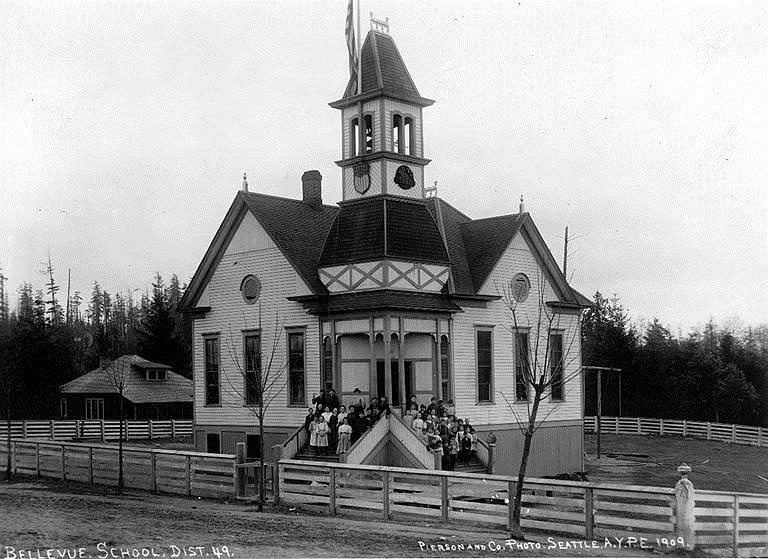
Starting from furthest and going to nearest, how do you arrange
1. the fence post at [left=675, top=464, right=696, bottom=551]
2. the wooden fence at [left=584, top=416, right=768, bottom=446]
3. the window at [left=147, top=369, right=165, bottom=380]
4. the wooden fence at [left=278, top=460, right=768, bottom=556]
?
the window at [left=147, top=369, right=165, bottom=380]
the wooden fence at [left=584, top=416, right=768, bottom=446]
the wooden fence at [left=278, top=460, right=768, bottom=556]
the fence post at [left=675, top=464, right=696, bottom=551]

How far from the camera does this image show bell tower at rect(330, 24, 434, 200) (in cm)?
2984

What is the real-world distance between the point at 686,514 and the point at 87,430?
134ft

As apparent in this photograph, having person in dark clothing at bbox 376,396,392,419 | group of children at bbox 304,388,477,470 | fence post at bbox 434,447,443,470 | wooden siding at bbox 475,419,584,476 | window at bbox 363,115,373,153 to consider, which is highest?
window at bbox 363,115,373,153

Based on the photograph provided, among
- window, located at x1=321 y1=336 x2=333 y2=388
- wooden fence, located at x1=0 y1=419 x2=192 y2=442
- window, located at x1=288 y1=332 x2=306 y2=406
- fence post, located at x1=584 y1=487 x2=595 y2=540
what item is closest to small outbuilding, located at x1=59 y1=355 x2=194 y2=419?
wooden fence, located at x1=0 y1=419 x2=192 y2=442

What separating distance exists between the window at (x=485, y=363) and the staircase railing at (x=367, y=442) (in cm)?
557

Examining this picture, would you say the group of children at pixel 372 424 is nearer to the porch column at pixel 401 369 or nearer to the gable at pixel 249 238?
the porch column at pixel 401 369

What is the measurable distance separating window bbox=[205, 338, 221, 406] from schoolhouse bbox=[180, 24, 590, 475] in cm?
5

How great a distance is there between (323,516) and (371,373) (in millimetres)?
8200

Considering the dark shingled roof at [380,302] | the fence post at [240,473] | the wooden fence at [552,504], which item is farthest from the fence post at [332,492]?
the dark shingled roof at [380,302]

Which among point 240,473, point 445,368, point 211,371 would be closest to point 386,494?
point 240,473

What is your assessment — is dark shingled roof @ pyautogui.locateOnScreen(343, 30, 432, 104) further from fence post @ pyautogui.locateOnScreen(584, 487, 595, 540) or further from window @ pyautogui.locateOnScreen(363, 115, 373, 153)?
fence post @ pyautogui.locateOnScreen(584, 487, 595, 540)

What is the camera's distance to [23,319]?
66375 millimetres

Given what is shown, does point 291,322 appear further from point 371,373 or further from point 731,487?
point 731,487

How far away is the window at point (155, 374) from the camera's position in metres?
60.1
